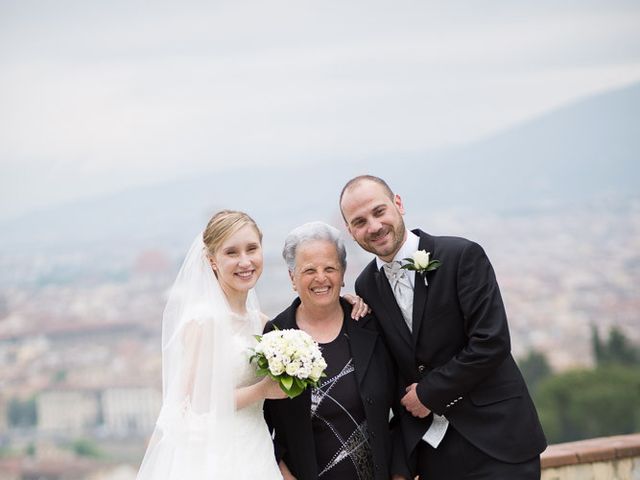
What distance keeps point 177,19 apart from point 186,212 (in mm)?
39733

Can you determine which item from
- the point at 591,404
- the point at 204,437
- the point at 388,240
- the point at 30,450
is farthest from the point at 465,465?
the point at 30,450

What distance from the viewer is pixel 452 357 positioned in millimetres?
3875

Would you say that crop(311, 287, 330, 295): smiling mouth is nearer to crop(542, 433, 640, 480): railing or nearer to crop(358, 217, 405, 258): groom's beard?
crop(358, 217, 405, 258): groom's beard

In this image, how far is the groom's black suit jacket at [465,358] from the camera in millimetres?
3791

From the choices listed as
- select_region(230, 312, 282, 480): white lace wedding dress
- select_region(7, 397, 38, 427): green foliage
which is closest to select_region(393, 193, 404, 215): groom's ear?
select_region(230, 312, 282, 480): white lace wedding dress

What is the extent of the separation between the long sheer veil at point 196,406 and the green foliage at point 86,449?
8975cm

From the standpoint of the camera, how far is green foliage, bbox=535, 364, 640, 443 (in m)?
57.2

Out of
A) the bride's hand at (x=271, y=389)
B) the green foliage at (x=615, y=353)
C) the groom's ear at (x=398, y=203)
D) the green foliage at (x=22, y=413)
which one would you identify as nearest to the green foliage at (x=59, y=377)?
the green foliage at (x=22, y=413)

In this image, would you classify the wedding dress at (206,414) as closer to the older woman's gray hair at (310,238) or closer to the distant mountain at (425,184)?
the older woman's gray hair at (310,238)

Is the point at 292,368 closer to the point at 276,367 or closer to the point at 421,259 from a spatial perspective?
the point at 276,367

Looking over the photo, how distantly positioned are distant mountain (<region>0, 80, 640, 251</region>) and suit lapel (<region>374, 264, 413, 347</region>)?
380 feet

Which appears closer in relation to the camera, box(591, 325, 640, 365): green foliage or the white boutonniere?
the white boutonniere

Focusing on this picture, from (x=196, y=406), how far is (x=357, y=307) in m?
0.87

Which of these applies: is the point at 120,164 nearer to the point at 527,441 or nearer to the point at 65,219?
the point at 65,219
